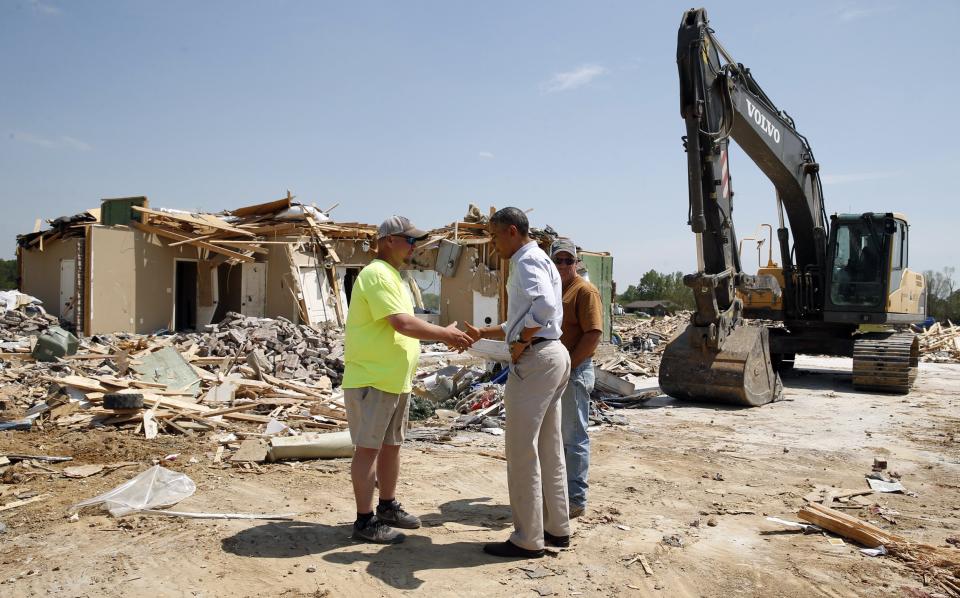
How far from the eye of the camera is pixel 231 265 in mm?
21125

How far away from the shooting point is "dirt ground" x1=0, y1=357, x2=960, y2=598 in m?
3.66

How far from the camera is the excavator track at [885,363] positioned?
11594mm

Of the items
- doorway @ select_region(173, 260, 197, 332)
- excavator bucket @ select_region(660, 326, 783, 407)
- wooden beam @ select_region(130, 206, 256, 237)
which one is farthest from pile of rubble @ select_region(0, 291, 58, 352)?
excavator bucket @ select_region(660, 326, 783, 407)

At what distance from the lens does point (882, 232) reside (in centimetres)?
1187

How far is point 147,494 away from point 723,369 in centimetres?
800

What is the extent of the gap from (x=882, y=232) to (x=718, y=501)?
8.78m

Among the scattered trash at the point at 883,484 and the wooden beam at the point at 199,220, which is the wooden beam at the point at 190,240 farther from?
the scattered trash at the point at 883,484

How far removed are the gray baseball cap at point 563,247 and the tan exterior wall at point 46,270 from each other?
19.6 metres

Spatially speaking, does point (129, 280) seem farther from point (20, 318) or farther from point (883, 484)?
point (883, 484)

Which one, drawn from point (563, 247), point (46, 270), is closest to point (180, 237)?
point (46, 270)

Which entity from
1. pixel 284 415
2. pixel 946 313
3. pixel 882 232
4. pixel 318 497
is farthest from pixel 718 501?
pixel 946 313

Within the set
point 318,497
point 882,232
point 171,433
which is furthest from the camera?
point 882,232

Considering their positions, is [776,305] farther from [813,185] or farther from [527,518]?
[527,518]

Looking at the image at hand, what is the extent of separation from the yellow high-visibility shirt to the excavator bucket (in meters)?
7.03
